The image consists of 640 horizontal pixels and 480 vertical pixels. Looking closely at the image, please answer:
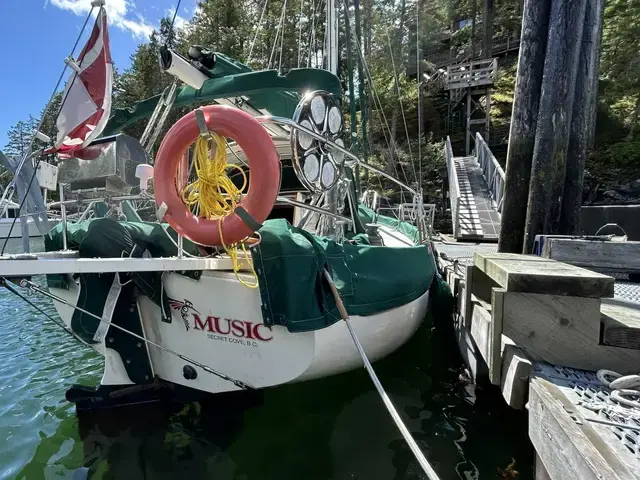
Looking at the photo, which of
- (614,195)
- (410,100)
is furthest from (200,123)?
(410,100)

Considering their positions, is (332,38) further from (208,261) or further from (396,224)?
(208,261)

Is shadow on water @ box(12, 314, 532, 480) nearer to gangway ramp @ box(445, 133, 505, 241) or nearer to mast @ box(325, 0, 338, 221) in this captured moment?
mast @ box(325, 0, 338, 221)

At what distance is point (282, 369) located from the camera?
3.24m

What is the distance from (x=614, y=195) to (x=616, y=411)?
51.2ft

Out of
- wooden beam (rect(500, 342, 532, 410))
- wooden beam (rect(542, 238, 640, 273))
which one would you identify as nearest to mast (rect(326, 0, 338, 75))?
wooden beam (rect(542, 238, 640, 273))

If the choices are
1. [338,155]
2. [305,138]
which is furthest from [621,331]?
[338,155]

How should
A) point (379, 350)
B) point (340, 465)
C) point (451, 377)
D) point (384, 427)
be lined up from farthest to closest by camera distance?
point (451, 377) < point (379, 350) < point (384, 427) < point (340, 465)

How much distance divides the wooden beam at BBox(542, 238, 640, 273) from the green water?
1.56 m

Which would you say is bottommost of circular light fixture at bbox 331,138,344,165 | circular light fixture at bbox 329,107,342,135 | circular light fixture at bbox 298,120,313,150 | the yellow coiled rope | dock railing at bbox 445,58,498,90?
the yellow coiled rope

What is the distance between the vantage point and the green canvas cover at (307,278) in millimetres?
3002

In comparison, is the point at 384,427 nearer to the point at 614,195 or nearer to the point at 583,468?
the point at 583,468

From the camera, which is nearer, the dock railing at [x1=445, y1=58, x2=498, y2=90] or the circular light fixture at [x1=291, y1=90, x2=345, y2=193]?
the circular light fixture at [x1=291, y1=90, x2=345, y2=193]

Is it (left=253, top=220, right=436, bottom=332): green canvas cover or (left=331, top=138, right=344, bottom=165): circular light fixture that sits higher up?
(left=331, top=138, right=344, bottom=165): circular light fixture

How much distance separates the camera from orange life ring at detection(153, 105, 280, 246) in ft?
9.53
